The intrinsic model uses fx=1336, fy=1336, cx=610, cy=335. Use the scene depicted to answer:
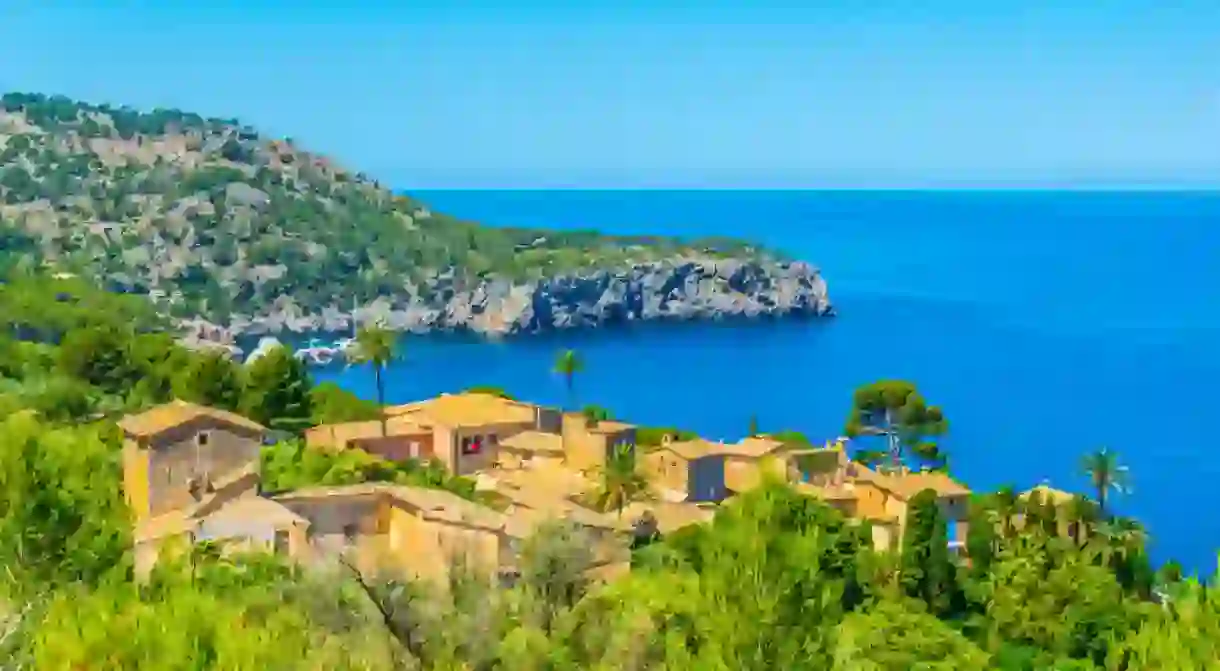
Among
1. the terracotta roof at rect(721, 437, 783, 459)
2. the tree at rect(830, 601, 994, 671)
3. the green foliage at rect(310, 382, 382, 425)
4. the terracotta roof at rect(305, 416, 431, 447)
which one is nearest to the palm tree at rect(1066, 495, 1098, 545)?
the terracotta roof at rect(721, 437, 783, 459)

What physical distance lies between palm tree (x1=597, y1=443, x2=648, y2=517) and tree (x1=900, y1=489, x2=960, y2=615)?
5.36 metres

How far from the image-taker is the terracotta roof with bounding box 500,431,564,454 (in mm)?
30125

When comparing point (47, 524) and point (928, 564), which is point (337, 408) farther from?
point (47, 524)

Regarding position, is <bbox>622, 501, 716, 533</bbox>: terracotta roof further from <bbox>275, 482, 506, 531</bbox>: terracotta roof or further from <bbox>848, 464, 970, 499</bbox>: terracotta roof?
<bbox>848, 464, 970, 499</bbox>: terracotta roof

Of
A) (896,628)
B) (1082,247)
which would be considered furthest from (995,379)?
(1082,247)

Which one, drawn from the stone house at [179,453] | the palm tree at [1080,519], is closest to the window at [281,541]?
the stone house at [179,453]

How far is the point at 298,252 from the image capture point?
4023 inches

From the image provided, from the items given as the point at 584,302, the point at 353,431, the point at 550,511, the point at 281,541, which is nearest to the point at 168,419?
the point at 281,541

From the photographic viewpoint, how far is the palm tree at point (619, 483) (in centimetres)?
2583

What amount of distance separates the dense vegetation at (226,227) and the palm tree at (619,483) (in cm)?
5519

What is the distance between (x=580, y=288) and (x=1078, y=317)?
120 ft

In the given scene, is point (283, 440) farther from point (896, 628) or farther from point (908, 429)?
point (908, 429)

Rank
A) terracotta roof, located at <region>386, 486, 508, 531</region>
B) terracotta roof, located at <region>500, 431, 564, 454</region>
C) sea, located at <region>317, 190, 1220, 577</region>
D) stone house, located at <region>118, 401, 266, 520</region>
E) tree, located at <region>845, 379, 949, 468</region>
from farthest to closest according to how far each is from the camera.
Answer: sea, located at <region>317, 190, 1220, 577</region>
tree, located at <region>845, 379, 949, 468</region>
terracotta roof, located at <region>500, 431, 564, 454</region>
stone house, located at <region>118, 401, 266, 520</region>
terracotta roof, located at <region>386, 486, 508, 531</region>

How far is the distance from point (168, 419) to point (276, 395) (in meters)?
8.13
